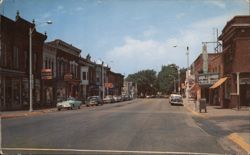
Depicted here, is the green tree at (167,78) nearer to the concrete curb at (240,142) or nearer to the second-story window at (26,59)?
the second-story window at (26,59)

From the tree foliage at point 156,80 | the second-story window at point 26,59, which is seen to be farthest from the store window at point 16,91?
the tree foliage at point 156,80

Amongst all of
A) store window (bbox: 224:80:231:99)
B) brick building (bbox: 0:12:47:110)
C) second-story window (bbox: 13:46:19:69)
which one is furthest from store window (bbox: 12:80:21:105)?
store window (bbox: 224:80:231:99)

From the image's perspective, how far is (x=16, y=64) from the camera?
49156 mm

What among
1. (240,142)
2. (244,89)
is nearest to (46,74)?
(244,89)

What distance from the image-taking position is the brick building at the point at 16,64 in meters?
44.8

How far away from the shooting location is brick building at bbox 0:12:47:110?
4475 cm

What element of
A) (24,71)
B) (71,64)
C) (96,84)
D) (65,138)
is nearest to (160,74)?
(96,84)

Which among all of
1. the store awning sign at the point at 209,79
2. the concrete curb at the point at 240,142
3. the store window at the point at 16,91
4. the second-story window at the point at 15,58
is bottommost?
the concrete curb at the point at 240,142

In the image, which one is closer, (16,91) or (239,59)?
(239,59)

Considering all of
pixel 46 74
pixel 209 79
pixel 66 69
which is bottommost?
pixel 209 79

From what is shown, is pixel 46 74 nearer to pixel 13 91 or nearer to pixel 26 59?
pixel 26 59

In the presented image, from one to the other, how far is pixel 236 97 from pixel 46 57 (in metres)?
29.0

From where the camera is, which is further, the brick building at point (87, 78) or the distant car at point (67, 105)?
the brick building at point (87, 78)

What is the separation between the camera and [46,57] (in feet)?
201
